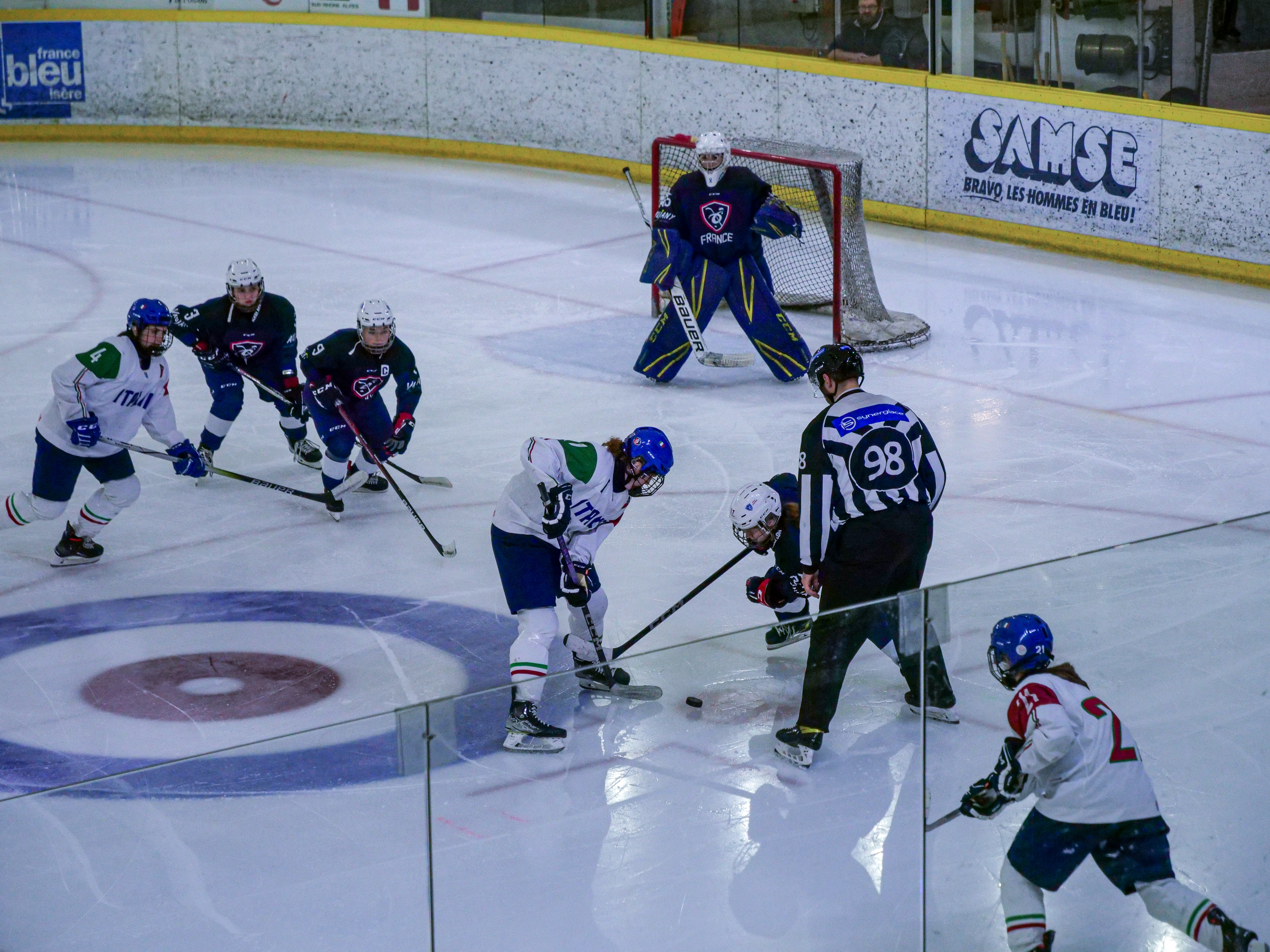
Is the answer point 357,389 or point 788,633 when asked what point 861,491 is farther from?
point 357,389

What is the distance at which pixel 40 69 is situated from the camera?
13.5 meters

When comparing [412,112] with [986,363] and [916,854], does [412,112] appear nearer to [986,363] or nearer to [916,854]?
[986,363]

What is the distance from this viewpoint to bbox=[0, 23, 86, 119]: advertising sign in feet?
44.0

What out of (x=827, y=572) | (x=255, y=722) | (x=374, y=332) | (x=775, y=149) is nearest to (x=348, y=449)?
(x=374, y=332)

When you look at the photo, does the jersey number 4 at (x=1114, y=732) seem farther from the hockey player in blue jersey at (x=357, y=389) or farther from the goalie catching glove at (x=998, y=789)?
the hockey player in blue jersey at (x=357, y=389)

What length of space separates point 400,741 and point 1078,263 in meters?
7.89

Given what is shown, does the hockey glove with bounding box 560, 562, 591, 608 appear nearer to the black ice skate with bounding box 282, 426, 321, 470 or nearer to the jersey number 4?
the jersey number 4

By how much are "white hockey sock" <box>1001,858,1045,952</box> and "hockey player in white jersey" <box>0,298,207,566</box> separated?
3.43 meters

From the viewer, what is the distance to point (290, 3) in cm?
1354

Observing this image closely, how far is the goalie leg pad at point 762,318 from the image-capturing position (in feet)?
25.4

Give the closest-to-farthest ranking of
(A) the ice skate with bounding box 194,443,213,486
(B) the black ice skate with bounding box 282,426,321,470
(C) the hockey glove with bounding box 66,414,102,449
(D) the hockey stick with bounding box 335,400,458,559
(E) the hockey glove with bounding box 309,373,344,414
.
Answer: (C) the hockey glove with bounding box 66,414,102,449 → (D) the hockey stick with bounding box 335,400,458,559 → (E) the hockey glove with bounding box 309,373,344,414 → (A) the ice skate with bounding box 194,443,213,486 → (B) the black ice skate with bounding box 282,426,321,470

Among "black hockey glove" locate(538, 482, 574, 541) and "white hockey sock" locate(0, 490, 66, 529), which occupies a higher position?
"black hockey glove" locate(538, 482, 574, 541)

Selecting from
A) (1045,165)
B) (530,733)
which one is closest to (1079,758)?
(530,733)

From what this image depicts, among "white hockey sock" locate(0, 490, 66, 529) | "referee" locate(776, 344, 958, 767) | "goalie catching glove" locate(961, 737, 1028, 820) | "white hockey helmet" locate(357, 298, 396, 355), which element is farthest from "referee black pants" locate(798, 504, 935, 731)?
"white hockey sock" locate(0, 490, 66, 529)
